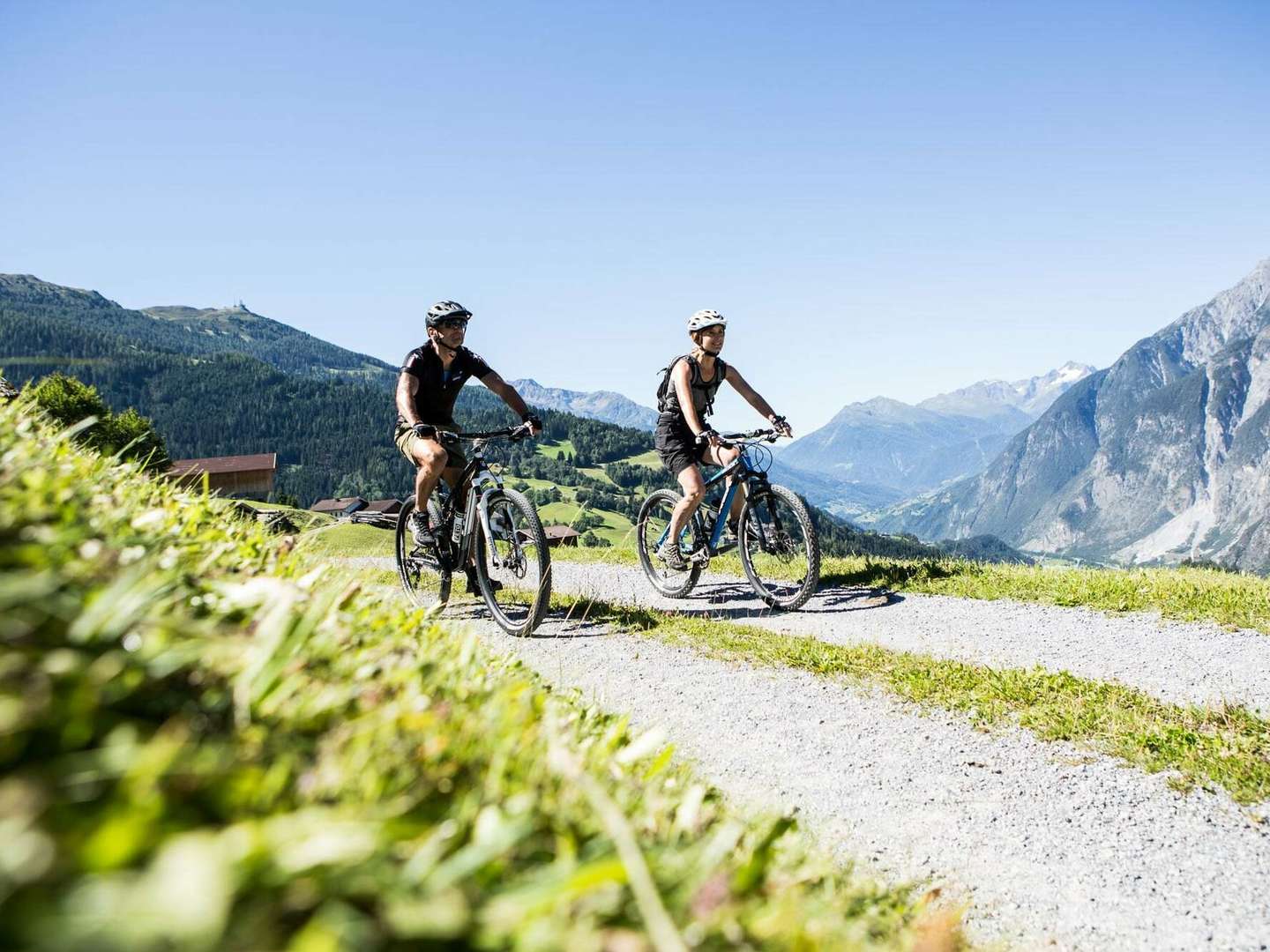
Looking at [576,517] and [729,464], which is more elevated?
[729,464]

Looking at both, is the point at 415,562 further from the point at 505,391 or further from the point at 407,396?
the point at 505,391

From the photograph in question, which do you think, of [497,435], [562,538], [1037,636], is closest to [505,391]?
[497,435]

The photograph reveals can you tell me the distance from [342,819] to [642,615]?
900cm

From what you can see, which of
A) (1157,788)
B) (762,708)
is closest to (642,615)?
(762,708)

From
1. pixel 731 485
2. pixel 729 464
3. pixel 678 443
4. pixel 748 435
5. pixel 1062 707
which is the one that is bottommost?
pixel 1062 707

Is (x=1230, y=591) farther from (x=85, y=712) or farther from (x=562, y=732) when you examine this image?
(x=85, y=712)

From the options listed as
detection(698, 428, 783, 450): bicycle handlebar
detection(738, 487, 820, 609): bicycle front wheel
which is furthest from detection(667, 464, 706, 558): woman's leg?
detection(738, 487, 820, 609): bicycle front wheel

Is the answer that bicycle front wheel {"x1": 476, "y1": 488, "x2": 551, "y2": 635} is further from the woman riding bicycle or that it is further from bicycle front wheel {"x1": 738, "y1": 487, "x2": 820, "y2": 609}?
bicycle front wheel {"x1": 738, "y1": 487, "x2": 820, "y2": 609}

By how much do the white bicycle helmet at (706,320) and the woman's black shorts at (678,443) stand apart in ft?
4.47

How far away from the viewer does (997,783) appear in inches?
198

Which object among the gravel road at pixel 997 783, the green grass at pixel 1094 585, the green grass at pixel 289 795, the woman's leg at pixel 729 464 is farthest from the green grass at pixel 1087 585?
the green grass at pixel 289 795

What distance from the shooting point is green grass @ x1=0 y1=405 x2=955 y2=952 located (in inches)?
32.8

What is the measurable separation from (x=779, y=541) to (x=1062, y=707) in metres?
5.17

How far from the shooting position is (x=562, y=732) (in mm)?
2338
